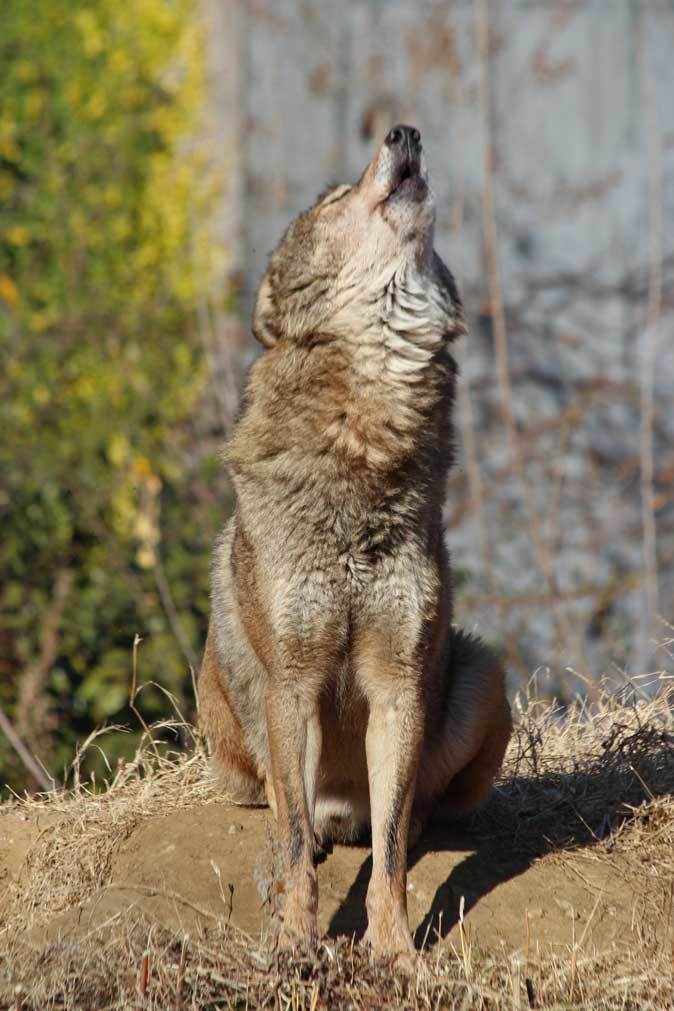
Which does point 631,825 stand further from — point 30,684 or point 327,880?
point 30,684

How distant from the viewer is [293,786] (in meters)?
3.55

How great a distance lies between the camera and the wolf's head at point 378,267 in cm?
374

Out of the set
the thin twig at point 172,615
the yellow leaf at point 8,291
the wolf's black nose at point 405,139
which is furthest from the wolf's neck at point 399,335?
the yellow leaf at point 8,291

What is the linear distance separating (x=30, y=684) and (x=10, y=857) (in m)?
2.00

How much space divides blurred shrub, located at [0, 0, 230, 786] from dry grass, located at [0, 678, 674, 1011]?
7.50 feet

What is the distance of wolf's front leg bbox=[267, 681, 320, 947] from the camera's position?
3.53 metres

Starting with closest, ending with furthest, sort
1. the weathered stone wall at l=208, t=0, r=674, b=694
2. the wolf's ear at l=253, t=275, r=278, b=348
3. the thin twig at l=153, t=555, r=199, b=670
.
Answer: the wolf's ear at l=253, t=275, r=278, b=348 → the thin twig at l=153, t=555, r=199, b=670 → the weathered stone wall at l=208, t=0, r=674, b=694

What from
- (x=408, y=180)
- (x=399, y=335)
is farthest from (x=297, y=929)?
(x=408, y=180)

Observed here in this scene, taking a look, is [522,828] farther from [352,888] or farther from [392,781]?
[392,781]

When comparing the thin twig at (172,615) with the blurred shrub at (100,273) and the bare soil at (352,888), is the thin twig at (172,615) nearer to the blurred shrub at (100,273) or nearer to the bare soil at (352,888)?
the blurred shrub at (100,273)

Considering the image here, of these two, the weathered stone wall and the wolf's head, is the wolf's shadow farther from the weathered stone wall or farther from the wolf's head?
the weathered stone wall

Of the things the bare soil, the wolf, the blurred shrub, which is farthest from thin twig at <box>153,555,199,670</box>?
the wolf

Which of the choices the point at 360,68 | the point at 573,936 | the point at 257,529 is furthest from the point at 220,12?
the point at 573,936

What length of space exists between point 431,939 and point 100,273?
239 inches
